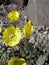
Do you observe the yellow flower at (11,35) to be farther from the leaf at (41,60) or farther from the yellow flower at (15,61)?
the leaf at (41,60)

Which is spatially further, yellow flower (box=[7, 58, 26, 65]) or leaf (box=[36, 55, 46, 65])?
leaf (box=[36, 55, 46, 65])

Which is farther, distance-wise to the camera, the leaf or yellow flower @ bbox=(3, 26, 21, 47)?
the leaf

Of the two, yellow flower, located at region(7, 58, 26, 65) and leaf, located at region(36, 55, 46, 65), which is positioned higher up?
yellow flower, located at region(7, 58, 26, 65)

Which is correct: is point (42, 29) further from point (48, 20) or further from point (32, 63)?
point (32, 63)

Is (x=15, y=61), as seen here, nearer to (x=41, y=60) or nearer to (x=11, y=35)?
(x=11, y=35)

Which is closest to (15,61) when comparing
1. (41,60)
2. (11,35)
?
(11,35)

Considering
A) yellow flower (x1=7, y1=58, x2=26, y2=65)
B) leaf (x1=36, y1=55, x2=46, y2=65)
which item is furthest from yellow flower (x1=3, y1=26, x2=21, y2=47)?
leaf (x1=36, y1=55, x2=46, y2=65)

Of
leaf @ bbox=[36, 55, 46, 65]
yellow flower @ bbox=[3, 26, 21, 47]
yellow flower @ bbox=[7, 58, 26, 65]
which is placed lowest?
leaf @ bbox=[36, 55, 46, 65]

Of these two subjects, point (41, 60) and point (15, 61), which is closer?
point (15, 61)

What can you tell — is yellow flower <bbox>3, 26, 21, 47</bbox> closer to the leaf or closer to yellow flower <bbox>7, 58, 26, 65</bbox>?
yellow flower <bbox>7, 58, 26, 65</bbox>
